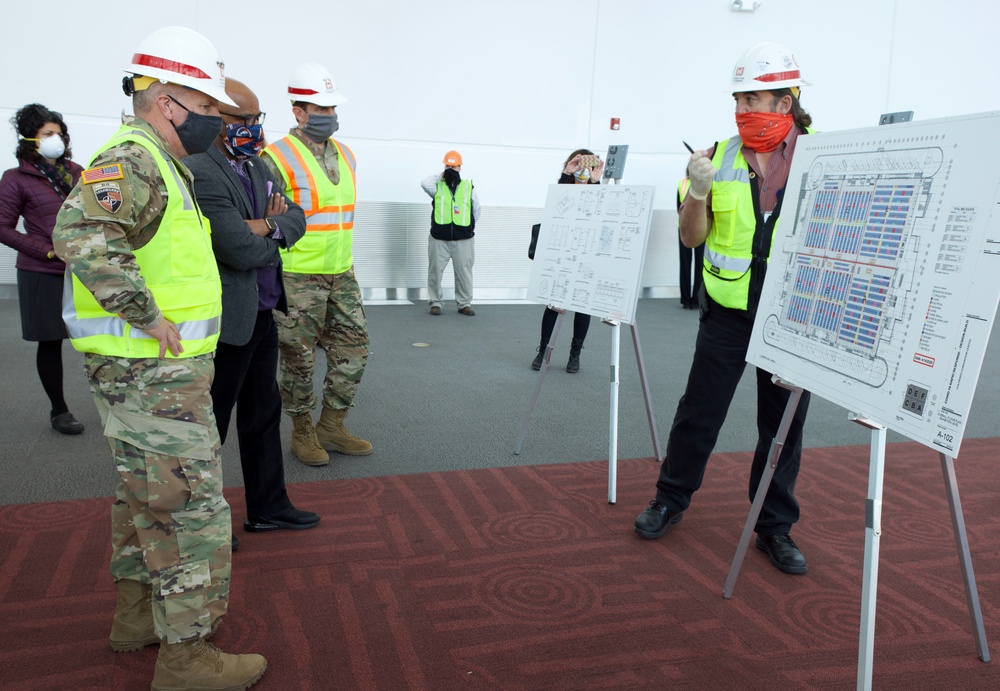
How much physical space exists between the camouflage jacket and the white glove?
1.49m

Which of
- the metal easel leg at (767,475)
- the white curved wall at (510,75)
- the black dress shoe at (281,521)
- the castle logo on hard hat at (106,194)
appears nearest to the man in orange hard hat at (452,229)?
the white curved wall at (510,75)

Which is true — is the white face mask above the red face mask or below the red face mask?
below

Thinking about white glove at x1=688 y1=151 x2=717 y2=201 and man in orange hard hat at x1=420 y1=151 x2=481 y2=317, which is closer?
white glove at x1=688 y1=151 x2=717 y2=201

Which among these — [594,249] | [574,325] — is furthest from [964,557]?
[574,325]

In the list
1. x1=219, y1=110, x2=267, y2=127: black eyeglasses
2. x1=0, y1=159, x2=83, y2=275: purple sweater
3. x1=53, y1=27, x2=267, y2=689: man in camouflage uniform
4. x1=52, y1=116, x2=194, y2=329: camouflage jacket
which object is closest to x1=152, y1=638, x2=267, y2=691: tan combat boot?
x1=53, y1=27, x2=267, y2=689: man in camouflage uniform

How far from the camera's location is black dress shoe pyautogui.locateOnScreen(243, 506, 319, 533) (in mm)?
2605

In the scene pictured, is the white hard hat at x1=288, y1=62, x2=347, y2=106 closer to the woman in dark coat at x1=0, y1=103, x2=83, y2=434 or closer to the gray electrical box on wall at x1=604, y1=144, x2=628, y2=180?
the woman in dark coat at x1=0, y1=103, x2=83, y2=434

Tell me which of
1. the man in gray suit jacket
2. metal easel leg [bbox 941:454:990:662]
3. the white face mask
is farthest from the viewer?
the white face mask

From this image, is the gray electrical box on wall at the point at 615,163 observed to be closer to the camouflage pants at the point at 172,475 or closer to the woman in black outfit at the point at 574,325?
the woman in black outfit at the point at 574,325

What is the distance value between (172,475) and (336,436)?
5.58ft

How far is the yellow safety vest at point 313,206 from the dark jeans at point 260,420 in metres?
0.60

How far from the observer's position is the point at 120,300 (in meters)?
1.53

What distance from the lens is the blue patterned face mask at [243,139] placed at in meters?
2.15

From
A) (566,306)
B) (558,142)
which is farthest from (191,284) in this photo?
(558,142)
